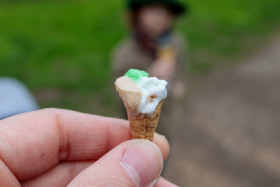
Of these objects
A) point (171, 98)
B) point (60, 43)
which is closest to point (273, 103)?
point (171, 98)

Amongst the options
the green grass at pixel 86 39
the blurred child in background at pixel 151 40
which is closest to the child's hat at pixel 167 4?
the blurred child in background at pixel 151 40

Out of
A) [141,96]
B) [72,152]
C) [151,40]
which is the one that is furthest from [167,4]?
[141,96]

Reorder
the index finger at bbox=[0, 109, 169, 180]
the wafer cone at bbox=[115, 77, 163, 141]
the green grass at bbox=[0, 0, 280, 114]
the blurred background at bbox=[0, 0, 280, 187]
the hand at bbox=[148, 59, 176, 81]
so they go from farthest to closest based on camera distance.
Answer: the green grass at bbox=[0, 0, 280, 114] → the blurred background at bbox=[0, 0, 280, 187] → the hand at bbox=[148, 59, 176, 81] → the index finger at bbox=[0, 109, 169, 180] → the wafer cone at bbox=[115, 77, 163, 141]

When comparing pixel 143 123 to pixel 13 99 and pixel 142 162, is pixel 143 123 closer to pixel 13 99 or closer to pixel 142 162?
pixel 142 162

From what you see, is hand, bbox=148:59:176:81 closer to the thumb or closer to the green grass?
the thumb

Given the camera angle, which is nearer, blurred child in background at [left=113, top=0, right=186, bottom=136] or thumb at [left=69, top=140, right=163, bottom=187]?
thumb at [left=69, top=140, right=163, bottom=187]

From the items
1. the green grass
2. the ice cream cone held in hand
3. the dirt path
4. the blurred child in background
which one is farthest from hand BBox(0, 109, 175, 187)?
the green grass

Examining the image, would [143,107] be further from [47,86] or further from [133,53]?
[47,86]

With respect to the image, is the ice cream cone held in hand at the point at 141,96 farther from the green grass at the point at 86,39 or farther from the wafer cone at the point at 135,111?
the green grass at the point at 86,39
